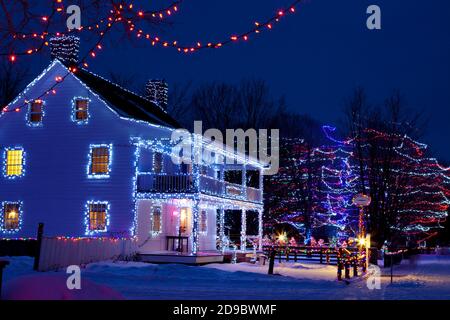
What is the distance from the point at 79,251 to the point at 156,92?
20.7 metres

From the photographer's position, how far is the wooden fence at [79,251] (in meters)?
24.1

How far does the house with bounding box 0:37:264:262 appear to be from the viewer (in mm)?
31609

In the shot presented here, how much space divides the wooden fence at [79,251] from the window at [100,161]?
3779 millimetres

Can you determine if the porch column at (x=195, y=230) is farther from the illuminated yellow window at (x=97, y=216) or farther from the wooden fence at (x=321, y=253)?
the illuminated yellow window at (x=97, y=216)

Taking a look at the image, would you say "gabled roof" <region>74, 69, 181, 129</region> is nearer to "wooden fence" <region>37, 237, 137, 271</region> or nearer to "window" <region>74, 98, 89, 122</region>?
"window" <region>74, 98, 89, 122</region>

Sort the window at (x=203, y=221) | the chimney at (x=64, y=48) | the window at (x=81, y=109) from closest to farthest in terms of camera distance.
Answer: the window at (x=81, y=109)
the chimney at (x=64, y=48)
the window at (x=203, y=221)

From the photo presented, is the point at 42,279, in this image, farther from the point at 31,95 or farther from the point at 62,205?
the point at 31,95

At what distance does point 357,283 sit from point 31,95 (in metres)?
19.2

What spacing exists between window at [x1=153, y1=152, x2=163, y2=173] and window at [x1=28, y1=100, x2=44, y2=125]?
231 inches

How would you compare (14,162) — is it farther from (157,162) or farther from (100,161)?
(157,162)

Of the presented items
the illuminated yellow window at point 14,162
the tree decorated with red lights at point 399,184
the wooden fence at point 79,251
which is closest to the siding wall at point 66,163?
the illuminated yellow window at point 14,162

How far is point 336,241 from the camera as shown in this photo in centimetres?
4572

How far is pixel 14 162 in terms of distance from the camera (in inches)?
1345

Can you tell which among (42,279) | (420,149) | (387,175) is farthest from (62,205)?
(42,279)
